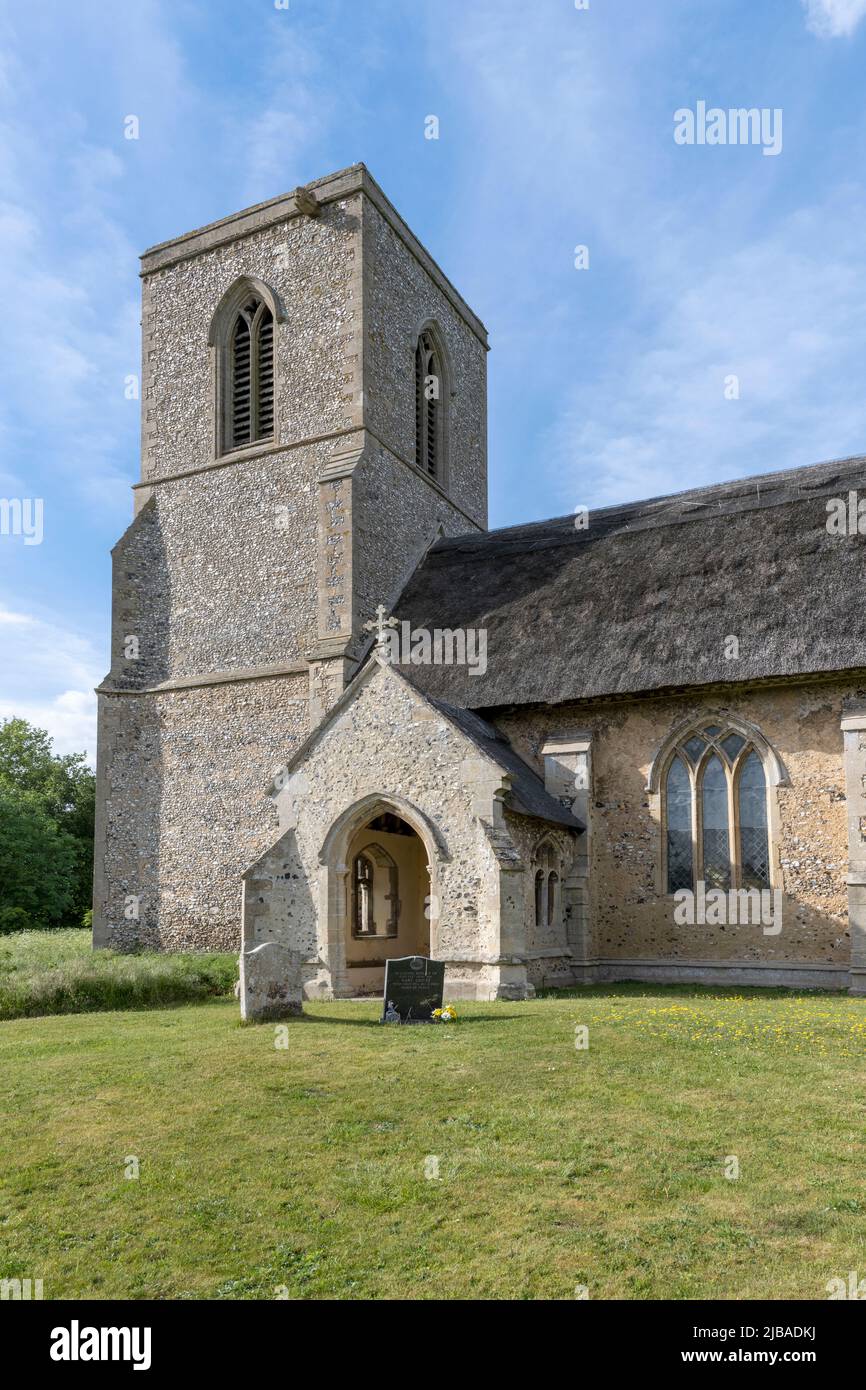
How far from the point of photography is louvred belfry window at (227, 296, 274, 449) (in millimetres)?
25531

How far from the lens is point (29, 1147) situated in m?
8.12

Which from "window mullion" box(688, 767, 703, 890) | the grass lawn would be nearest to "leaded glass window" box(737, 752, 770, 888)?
"window mullion" box(688, 767, 703, 890)

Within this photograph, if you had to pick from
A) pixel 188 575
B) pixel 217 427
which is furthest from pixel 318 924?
pixel 217 427

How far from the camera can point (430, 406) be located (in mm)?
28234

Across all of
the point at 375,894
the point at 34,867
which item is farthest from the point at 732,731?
the point at 34,867

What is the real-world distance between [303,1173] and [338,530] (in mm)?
17168

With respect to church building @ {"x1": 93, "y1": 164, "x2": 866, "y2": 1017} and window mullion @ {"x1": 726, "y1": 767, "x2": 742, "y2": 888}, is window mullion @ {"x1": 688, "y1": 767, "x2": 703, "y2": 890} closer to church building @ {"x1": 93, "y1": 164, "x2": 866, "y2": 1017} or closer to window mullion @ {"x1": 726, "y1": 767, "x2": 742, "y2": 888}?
church building @ {"x1": 93, "y1": 164, "x2": 866, "y2": 1017}

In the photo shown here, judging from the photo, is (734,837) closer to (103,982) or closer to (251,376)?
(103,982)

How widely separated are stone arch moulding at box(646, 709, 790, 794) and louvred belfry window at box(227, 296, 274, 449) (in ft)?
42.3

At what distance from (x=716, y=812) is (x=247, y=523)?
1307cm

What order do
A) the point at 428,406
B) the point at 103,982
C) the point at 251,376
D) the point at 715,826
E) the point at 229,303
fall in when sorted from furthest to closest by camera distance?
the point at 428,406
the point at 229,303
the point at 251,376
the point at 715,826
the point at 103,982

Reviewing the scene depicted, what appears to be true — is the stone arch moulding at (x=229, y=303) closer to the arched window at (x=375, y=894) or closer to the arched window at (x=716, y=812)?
the arched window at (x=375, y=894)

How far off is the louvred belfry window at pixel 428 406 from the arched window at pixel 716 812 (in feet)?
40.3

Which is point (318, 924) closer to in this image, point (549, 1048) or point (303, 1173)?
point (549, 1048)
